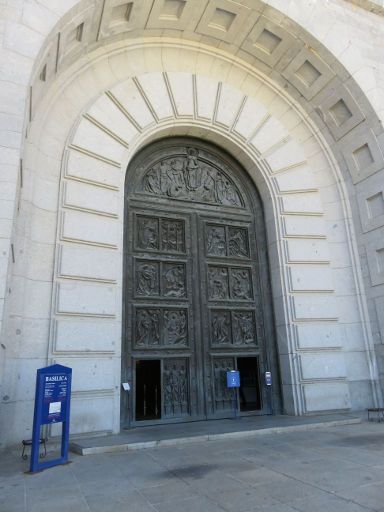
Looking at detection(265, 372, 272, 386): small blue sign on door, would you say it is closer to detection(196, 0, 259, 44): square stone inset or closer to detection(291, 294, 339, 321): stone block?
detection(291, 294, 339, 321): stone block

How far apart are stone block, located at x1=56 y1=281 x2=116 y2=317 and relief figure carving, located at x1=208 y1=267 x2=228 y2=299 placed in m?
2.75

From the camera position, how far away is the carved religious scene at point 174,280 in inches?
365

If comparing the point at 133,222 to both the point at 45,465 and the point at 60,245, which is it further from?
the point at 45,465

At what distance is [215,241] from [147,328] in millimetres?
3008

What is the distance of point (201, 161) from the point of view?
10.9m

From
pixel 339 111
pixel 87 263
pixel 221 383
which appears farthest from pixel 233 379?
pixel 339 111

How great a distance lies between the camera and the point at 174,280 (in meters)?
9.41

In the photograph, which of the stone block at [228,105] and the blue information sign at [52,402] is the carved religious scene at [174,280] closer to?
the blue information sign at [52,402]

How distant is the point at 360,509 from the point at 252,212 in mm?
8244

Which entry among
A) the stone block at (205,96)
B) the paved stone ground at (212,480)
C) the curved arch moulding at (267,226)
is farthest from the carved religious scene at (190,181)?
the paved stone ground at (212,480)

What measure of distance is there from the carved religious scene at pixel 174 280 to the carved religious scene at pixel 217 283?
737 mm

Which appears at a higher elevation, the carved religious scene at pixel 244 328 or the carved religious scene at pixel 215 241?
the carved religious scene at pixel 215 241

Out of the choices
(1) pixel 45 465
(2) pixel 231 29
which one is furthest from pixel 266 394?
(2) pixel 231 29

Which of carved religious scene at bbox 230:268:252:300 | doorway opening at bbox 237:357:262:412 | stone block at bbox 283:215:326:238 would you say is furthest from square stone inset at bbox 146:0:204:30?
doorway opening at bbox 237:357:262:412
